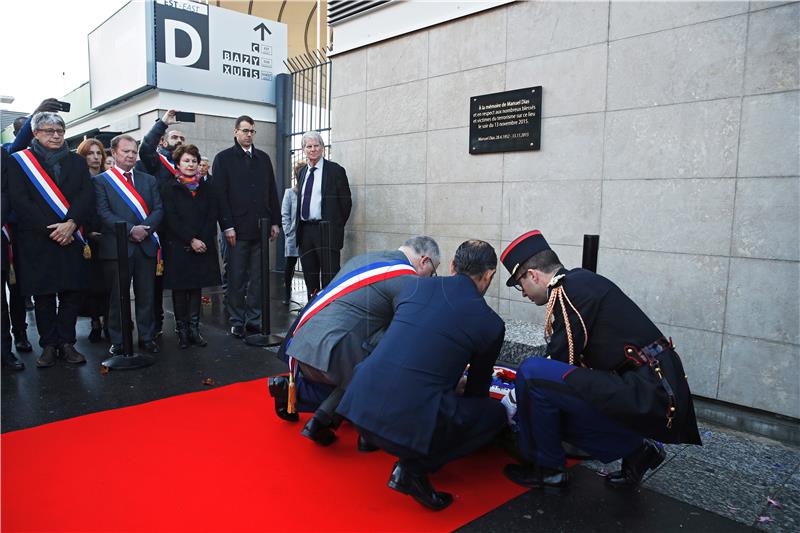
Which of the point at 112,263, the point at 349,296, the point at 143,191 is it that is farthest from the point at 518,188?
the point at 112,263

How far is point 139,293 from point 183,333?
1.70ft

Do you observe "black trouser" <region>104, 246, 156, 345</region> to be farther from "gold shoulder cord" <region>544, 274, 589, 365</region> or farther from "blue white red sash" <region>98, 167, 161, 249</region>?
"gold shoulder cord" <region>544, 274, 589, 365</region>

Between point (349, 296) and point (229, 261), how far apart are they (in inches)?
109

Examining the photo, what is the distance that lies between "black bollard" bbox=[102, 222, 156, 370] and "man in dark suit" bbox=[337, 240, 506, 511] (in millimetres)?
2605

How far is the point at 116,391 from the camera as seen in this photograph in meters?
3.82

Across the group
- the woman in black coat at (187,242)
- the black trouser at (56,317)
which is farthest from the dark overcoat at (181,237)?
the black trouser at (56,317)

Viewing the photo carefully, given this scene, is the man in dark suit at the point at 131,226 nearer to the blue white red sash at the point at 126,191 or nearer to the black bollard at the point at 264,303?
the blue white red sash at the point at 126,191

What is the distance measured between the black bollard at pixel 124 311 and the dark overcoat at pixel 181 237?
1.64ft

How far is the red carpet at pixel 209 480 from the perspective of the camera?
90.0 inches

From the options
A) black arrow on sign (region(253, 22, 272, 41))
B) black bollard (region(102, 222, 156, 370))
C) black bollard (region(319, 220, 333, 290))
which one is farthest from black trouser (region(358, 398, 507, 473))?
black arrow on sign (region(253, 22, 272, 41))

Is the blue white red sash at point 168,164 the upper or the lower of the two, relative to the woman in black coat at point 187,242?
upper

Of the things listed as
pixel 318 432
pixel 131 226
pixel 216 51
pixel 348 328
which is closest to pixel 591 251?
pixel 348 328

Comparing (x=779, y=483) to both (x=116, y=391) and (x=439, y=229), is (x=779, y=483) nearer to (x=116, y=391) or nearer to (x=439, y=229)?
(x=439, y=229)

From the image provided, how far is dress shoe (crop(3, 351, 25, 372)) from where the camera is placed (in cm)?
418
